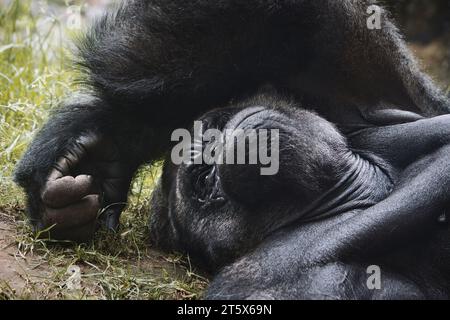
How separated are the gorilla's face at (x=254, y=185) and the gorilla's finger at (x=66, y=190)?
0.32 m

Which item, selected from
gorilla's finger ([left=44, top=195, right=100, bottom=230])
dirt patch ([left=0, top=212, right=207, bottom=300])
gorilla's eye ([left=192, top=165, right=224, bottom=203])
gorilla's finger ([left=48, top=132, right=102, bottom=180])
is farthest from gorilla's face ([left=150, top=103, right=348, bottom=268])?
gorilla's finger ([left=48, top=132, right=102, bottom=180])

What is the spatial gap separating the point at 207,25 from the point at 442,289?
1121 mm

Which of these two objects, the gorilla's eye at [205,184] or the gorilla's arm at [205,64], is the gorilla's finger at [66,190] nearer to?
the gorilla's arm at [205,64]

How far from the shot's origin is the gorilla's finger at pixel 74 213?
242 centimetres

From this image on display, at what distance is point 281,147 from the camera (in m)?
2.10

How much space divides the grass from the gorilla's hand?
0.08 meters

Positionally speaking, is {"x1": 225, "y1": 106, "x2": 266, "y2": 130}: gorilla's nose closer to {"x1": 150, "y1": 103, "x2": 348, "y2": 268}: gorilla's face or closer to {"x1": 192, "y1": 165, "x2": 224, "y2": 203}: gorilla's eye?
{"x1": 150, "y1": 103, "x2": 348, "y2": 268}: gorilla's face

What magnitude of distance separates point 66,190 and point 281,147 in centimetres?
78

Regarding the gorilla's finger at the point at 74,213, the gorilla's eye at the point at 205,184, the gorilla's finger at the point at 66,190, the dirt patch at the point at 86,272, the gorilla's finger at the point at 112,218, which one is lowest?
the dirt patch at the point at 86,272

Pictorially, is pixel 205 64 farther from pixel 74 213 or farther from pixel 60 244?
pixel 60 244

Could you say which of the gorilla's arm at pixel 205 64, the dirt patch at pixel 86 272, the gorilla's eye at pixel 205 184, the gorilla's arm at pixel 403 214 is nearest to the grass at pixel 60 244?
the dirt patch at pixel 86 272

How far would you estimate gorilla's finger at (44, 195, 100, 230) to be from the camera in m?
2.42
